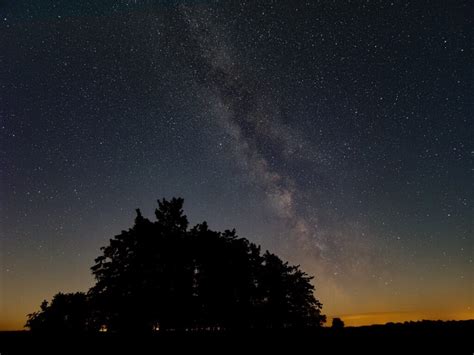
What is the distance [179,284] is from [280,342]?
19.5m

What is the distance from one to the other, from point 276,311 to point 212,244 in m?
9.87

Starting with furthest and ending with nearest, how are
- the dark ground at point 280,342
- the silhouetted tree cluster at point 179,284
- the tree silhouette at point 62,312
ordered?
the tree silhouette at point 62,312, the silhouetted tree cluster at point 179,284, the dark ground at point 280,342

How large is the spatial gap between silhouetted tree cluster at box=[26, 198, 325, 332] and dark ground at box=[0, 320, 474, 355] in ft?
53.6

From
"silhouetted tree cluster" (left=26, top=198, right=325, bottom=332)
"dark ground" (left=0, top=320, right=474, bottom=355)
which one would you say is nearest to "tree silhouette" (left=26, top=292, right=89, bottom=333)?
"silhouetted tree cluster" (left=26, top=198, right=325, bottom=332)

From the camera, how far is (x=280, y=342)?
8.88m

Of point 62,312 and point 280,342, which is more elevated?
point 62,312

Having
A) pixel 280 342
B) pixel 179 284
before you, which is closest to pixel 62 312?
pixel 179 284

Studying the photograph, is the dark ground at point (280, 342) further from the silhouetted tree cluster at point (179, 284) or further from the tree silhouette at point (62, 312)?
the tree silhouette at point (62, 312)

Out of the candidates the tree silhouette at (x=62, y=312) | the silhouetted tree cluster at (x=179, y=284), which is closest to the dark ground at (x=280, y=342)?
the silhouetted tree cluster at (x=179, y=284)

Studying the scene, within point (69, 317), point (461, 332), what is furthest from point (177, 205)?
point (69, 317)

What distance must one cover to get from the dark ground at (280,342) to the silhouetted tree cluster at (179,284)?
53.6ft

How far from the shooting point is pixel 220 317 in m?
29.0

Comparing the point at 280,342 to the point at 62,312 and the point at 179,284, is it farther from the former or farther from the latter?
the point at 62,312

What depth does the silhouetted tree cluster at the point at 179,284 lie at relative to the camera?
25766 millimetres
